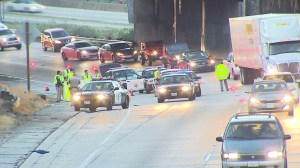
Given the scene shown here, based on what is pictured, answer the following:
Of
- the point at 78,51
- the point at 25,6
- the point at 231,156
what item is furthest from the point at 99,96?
the point at 25,6

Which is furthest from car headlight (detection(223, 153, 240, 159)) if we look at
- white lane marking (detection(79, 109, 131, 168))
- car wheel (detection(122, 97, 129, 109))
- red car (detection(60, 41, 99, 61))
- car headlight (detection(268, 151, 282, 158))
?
red car (detection(60, 41, 99, 61))

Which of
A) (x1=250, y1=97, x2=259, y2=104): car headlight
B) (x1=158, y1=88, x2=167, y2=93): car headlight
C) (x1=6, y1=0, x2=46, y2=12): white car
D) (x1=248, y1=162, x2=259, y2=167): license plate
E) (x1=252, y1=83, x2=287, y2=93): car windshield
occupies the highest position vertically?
(x1=6, y1=0, x2=46, y2=12): white car

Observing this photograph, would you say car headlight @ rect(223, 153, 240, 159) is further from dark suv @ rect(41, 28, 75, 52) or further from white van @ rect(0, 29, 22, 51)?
white van @ rect(0, 29, 22, 51)

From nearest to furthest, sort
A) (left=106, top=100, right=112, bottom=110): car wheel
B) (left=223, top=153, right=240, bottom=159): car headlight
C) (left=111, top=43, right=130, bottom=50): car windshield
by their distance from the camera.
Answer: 1. (left=223, top=153, right=240, bottom=159): car headlight
2. (left=106, top=100, right=112, bottom=110): car wheel
3. (left=111, top=43, right=130, bottom=50): car windshield

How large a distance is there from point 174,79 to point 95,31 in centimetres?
4740

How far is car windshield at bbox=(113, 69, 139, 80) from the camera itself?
5638 centimetres

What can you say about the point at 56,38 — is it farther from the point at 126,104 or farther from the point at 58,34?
the point at 126,104

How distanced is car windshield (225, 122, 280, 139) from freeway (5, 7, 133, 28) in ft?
249

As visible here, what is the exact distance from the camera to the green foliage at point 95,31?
91500 millimetres

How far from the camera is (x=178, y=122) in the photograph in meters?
36.8

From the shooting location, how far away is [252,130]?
77.3ft

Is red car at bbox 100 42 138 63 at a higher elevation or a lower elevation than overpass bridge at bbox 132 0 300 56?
lower

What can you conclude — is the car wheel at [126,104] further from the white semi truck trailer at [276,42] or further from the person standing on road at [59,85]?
the white semi truck trailer at [276,42]

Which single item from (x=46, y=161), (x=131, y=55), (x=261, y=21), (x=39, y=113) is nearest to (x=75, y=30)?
(x=131, y=55)
